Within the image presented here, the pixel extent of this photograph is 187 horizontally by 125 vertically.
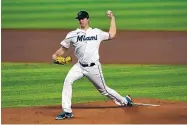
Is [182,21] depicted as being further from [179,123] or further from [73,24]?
[179,123]

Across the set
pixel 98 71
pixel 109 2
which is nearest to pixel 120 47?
pixel 98 71

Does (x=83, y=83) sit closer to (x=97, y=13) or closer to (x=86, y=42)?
(x=86, y=42)

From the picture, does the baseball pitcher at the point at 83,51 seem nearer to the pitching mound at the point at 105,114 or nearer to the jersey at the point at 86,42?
the jersey at the point at 86,42

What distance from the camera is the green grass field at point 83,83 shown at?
9.11 meters

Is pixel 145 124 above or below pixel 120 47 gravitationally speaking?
below

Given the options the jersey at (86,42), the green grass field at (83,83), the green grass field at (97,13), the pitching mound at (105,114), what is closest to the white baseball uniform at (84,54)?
the jersey at (86,42)

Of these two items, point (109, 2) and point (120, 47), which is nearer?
point (120, 47)

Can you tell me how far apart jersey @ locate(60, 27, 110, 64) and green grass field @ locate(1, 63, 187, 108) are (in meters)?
1.49

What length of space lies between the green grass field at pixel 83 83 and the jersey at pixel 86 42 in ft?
4.87

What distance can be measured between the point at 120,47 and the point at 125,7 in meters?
8.91

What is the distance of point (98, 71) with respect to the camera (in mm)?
7633

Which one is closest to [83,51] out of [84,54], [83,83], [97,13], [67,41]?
[84,54]

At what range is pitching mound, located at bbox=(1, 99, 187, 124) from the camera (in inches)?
277

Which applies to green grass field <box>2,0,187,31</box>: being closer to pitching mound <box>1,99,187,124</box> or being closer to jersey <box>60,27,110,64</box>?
pitching mound <box>1,99,187,124</box>
